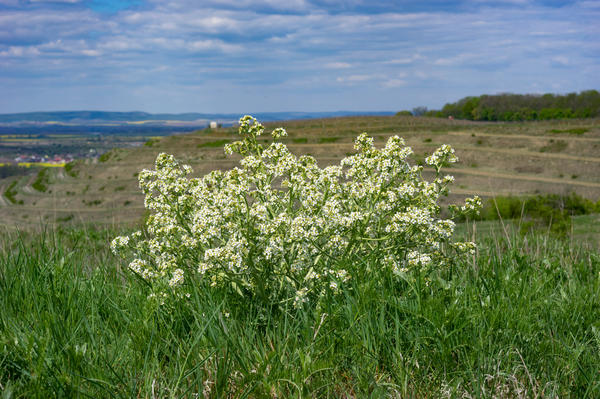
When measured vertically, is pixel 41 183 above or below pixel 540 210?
below

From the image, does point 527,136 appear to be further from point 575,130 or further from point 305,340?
point 305,340

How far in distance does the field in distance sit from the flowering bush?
25.4 metres

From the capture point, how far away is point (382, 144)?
34.9 m

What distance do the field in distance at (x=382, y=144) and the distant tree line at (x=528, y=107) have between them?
10.1 metres

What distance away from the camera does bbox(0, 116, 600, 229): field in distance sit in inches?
1484

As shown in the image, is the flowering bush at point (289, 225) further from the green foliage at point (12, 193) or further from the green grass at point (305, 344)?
the green foliage at point (12, 193)

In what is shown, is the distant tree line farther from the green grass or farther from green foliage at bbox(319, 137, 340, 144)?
the green grass

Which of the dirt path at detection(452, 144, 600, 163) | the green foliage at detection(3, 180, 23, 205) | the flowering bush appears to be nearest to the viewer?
the flowering bush

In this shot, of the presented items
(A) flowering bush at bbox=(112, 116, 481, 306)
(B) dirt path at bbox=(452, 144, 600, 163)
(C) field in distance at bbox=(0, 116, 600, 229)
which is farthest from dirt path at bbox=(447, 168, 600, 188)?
(A) flowering bush at bbox=(112, 116, 481, 306)

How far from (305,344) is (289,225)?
2.99ft

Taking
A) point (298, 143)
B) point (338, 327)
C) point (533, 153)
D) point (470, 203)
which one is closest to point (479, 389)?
point (338, 327)

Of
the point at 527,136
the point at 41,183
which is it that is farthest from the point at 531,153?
the point at 41,183

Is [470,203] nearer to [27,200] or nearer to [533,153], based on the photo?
[533,153]

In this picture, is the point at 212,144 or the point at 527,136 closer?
the point at 527,136
